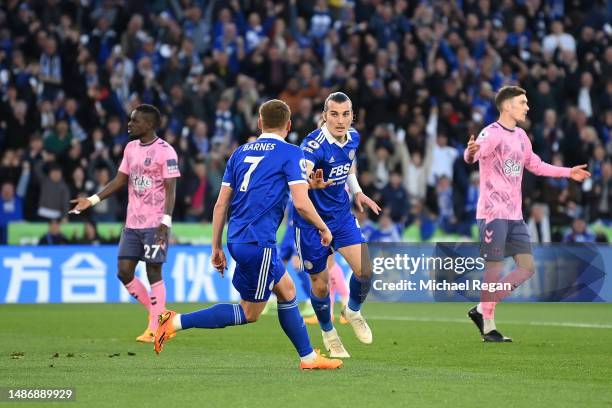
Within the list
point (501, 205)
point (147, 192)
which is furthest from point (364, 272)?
point (147, 192)

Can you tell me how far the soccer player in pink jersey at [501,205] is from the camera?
1308 cm

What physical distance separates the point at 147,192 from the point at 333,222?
9.40 ft

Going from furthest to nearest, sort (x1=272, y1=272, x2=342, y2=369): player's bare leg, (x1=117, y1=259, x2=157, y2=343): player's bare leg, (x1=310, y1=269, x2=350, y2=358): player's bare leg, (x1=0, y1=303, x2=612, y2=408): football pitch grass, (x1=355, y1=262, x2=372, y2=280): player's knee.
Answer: (x1=117, y1=259, x2=157, y2=343): player's bare leg, (x1=355, y1=262, x2=372, y2=280): player's knee, (x1=310, y1=269, x2=350, y2=358): player's bare leg, (x1=272, y1=272, x2=342, y2=369): player's bare leg, (x1=0, y1=303, x2=612, y2=408): football pitch grass

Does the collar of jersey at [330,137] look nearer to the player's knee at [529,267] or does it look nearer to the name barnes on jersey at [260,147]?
the name barnes on jersey at [260,147]

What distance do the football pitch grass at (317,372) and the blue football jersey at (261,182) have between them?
3.62 feet

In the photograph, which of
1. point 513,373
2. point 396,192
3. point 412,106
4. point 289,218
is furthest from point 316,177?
point 412,106

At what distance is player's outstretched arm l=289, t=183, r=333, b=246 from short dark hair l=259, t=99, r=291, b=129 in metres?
0.54

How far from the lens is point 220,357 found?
11133 millimetres

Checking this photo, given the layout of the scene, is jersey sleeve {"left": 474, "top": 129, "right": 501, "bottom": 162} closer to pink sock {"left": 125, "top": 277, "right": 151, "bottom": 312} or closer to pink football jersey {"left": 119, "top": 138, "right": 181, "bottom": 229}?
pink football jersey {"left": 119, "top": 138, "right": 181, "bottom": 229}

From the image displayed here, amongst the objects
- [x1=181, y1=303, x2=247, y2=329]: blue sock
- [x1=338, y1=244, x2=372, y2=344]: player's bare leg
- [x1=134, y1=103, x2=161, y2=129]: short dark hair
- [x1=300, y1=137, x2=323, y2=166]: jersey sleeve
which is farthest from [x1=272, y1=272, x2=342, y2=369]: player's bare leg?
[x1=134, y1=103, x2=161, y2=129]: short dark hair

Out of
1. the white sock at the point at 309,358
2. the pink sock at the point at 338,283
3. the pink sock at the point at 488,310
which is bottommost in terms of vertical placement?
the pink sock at the point at 338,283

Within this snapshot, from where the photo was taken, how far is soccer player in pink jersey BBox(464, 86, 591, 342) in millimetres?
13078

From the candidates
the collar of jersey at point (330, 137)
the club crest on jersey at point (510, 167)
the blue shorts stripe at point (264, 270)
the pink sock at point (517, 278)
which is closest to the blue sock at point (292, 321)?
the blue shorts stripe at point (264, 270)

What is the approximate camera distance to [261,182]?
370 inches
